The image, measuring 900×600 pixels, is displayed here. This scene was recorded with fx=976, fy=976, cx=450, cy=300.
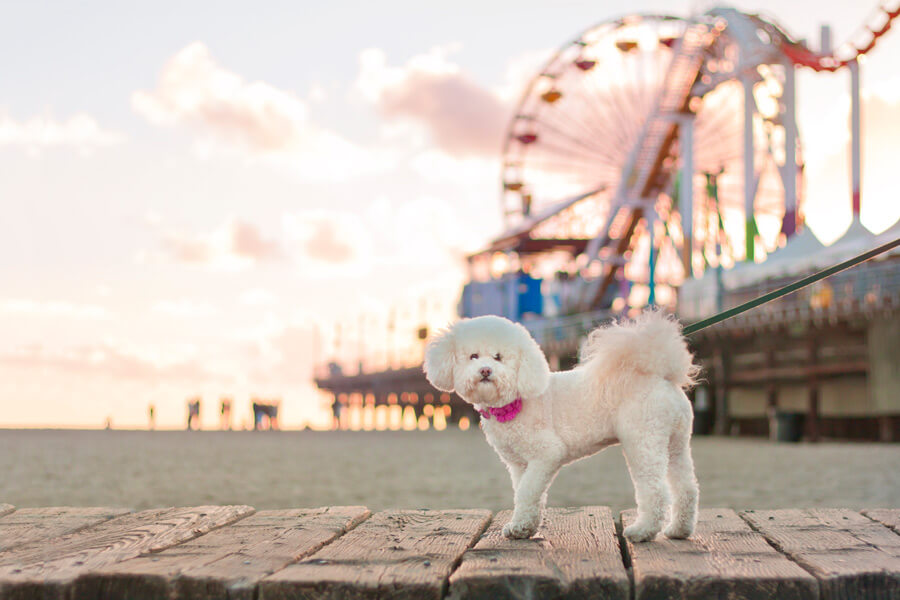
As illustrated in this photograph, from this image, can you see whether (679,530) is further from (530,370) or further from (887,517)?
(887,517)

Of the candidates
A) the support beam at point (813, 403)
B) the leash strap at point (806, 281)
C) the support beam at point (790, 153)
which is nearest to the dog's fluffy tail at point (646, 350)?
the leash strap at point (806, 281)

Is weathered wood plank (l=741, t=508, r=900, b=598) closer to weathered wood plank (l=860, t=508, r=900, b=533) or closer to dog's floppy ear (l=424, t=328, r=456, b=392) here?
weathered wood plank (l=860, t=508, r=900, b=533)

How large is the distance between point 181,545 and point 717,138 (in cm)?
4261

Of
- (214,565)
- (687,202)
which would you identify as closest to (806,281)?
(214,565)

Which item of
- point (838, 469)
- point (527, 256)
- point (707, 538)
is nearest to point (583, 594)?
point (707, 538)

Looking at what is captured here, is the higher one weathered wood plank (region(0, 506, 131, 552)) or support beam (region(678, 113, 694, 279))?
support beam (region(678, 113, 694, 279))

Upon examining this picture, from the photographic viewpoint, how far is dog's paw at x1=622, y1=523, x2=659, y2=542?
278cm

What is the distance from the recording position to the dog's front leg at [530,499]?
2770mm

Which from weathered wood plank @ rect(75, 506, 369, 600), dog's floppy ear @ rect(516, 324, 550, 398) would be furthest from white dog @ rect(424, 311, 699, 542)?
weathered wood plank @ rect(75, 506, 369, 600)

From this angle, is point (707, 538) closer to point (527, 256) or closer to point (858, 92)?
point (858, 92)

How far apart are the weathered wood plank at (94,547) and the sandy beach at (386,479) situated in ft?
17.7

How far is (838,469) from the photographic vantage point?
13.5 meters

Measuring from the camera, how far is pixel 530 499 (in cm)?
283

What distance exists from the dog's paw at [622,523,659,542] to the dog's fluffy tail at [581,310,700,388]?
0.46 m
